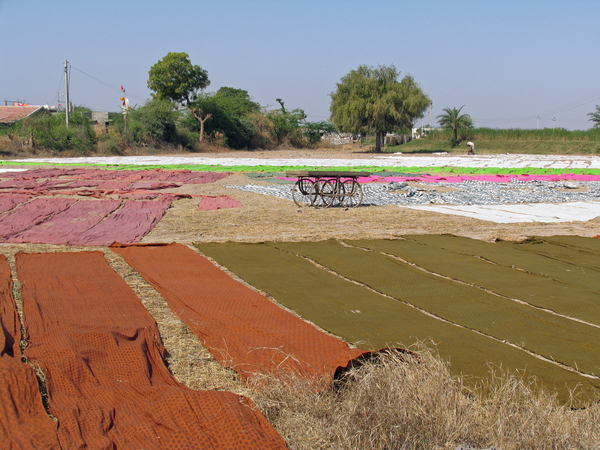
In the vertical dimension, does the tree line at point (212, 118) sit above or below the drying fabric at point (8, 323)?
above

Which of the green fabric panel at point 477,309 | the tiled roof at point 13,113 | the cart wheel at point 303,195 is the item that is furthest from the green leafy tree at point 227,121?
the green fabric panel at point 477,309

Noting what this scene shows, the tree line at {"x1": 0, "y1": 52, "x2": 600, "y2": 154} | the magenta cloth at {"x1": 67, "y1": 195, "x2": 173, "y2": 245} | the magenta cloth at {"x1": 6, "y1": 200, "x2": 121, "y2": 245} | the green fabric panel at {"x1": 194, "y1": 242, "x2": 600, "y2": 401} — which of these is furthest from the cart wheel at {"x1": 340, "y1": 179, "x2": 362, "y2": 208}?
the tree line at {"x1": 0, "y1": 52, "x2": 600, "y2": 154}

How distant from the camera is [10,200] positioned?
9.30m

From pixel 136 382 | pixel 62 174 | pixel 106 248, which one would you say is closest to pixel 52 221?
pixel 106 248

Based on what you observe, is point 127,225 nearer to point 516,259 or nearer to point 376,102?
point 516,259

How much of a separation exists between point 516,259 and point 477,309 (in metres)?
1.86

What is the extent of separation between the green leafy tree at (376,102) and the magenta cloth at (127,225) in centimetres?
2779

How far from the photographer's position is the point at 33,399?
2295mm

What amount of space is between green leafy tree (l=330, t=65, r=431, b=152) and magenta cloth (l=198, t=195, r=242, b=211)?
27.1 metres

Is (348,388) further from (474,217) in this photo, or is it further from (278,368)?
(474,217)

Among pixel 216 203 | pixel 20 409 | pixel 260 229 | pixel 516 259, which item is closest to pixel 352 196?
pixel 216 203

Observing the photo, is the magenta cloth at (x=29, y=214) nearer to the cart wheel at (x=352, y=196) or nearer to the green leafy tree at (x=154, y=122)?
the cart wheel at (x=352, y=196)

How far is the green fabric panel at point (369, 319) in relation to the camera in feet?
9.33

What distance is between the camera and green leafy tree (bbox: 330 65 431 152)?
35.5 m
